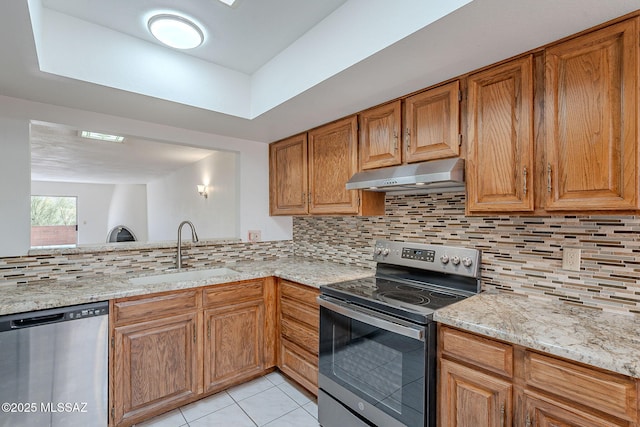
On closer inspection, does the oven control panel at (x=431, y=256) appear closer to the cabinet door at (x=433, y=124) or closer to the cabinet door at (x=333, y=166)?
the cabinet door at (x=333, y=166)

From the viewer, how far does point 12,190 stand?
192 cm

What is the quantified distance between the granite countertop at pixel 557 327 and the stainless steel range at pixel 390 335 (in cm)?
16

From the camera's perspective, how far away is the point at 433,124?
173 cm

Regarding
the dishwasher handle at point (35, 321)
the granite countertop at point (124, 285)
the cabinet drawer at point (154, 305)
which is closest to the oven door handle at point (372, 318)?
the granite countertop at point (124, 285)

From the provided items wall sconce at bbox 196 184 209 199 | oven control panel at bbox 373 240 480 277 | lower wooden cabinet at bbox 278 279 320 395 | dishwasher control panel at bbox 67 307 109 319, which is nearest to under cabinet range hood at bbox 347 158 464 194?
oven control panel at bbox 373 240 480 277

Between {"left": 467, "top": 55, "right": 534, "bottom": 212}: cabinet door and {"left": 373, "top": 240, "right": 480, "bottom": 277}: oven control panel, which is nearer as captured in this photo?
{"left": 467, "top": 55, "right": 534, "bottom": 212}: cabinet door

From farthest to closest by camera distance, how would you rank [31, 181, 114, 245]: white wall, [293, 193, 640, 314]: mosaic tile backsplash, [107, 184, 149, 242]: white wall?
1. [107, 184, 149, 242]: white wall
2. [31, 181, 114, 245]: white wall
3. [293, 193, 640, 314]: mosaic tile backsplash

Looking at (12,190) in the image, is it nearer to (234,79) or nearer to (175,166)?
(234,79)

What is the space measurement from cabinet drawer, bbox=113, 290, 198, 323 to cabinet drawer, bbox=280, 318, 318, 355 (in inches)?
27.0

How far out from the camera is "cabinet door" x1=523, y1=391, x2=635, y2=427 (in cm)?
99

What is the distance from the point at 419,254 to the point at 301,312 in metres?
0.92

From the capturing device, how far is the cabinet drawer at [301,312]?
2.08m

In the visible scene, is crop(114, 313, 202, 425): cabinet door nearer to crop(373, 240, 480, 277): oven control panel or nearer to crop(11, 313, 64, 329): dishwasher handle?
crop(11, 313, 64, 329): dishwasher handle

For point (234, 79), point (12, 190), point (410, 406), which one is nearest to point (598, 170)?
point (410, 406)
